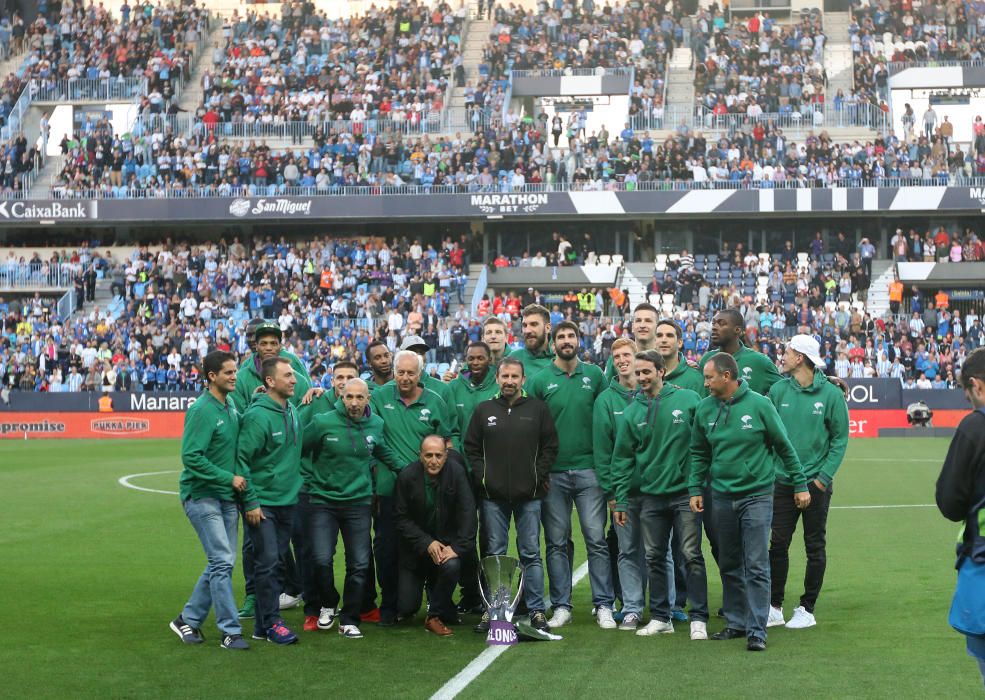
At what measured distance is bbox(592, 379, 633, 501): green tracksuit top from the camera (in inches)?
411

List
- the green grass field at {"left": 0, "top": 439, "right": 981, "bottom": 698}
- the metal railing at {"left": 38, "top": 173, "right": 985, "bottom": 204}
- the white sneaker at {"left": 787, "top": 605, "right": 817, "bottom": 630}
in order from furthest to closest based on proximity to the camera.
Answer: the metal railing at {"left": 38, "top": 173, "right": 985, "bottom": 204} < the white sneaker at {"left": 787, "top": 605, "right": 817, "bottom": 630} < the green grass field at {"left": 0, "top": 439, "right": 981, "bottom": 698}

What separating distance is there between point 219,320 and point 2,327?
7352mm

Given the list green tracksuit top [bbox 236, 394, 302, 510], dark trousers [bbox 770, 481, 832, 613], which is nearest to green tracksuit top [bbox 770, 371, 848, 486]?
dark trousers [bbox 770, 481, 832, 613]

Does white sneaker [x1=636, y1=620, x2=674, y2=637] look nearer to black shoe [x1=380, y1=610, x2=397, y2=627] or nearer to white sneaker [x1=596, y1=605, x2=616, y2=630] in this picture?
white sneaker [x1=596, y1=605, x2=616, y2=630]

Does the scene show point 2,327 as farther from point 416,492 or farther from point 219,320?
point 416,492

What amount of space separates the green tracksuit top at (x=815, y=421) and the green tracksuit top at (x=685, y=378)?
642mm

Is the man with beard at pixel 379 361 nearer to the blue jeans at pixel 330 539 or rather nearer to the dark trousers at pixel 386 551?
the dark trousers at pixel 386 551

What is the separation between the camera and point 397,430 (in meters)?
10.9

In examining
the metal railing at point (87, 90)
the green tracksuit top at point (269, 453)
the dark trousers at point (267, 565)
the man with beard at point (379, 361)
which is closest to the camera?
the dark trousers at point (267, 565)

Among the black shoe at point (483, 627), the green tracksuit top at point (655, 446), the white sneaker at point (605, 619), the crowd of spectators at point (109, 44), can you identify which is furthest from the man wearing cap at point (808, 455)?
the crowd of spectators at point (109, 44)

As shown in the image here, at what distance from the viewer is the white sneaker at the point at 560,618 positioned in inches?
408

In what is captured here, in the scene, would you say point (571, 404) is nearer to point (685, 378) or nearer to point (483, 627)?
point (685, 378)

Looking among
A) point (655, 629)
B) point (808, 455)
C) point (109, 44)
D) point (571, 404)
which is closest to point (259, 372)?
point (571, 404)

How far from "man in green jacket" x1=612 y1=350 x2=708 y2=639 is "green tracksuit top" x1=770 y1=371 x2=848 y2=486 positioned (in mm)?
894
